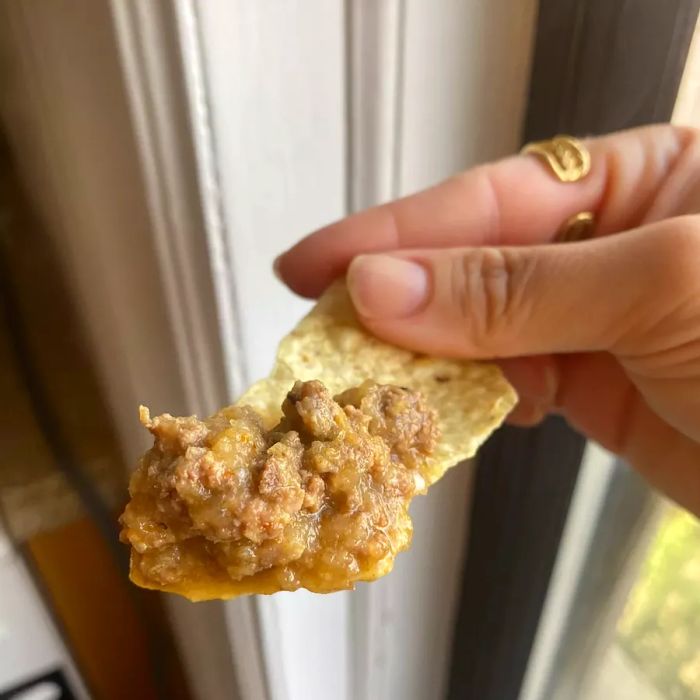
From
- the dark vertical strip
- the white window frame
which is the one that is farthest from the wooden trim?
the dark vertical strip

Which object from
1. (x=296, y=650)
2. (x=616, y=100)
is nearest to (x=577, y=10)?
(x=616, y=100)

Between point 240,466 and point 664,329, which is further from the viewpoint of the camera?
point 664,329

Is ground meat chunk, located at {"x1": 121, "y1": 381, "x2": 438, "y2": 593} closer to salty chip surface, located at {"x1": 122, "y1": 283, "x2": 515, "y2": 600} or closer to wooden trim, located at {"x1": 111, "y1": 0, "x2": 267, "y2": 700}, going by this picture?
salty chip surface, located at {"x1": 122, "y1": 283, "x2": 515, "y2": 600}

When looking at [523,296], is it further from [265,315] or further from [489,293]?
[265,315]

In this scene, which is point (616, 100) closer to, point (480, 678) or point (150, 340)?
point (150, 340)

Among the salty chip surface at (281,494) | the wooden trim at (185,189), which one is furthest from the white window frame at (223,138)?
the salty chip surface at (281,494)

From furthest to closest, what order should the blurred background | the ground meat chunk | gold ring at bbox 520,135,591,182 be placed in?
gold ring at bbox 520,135,591,182, the blurred background, the ground meat chunk

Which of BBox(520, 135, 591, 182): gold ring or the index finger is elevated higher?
BBox(520, 135, 591, 182): gold ring
